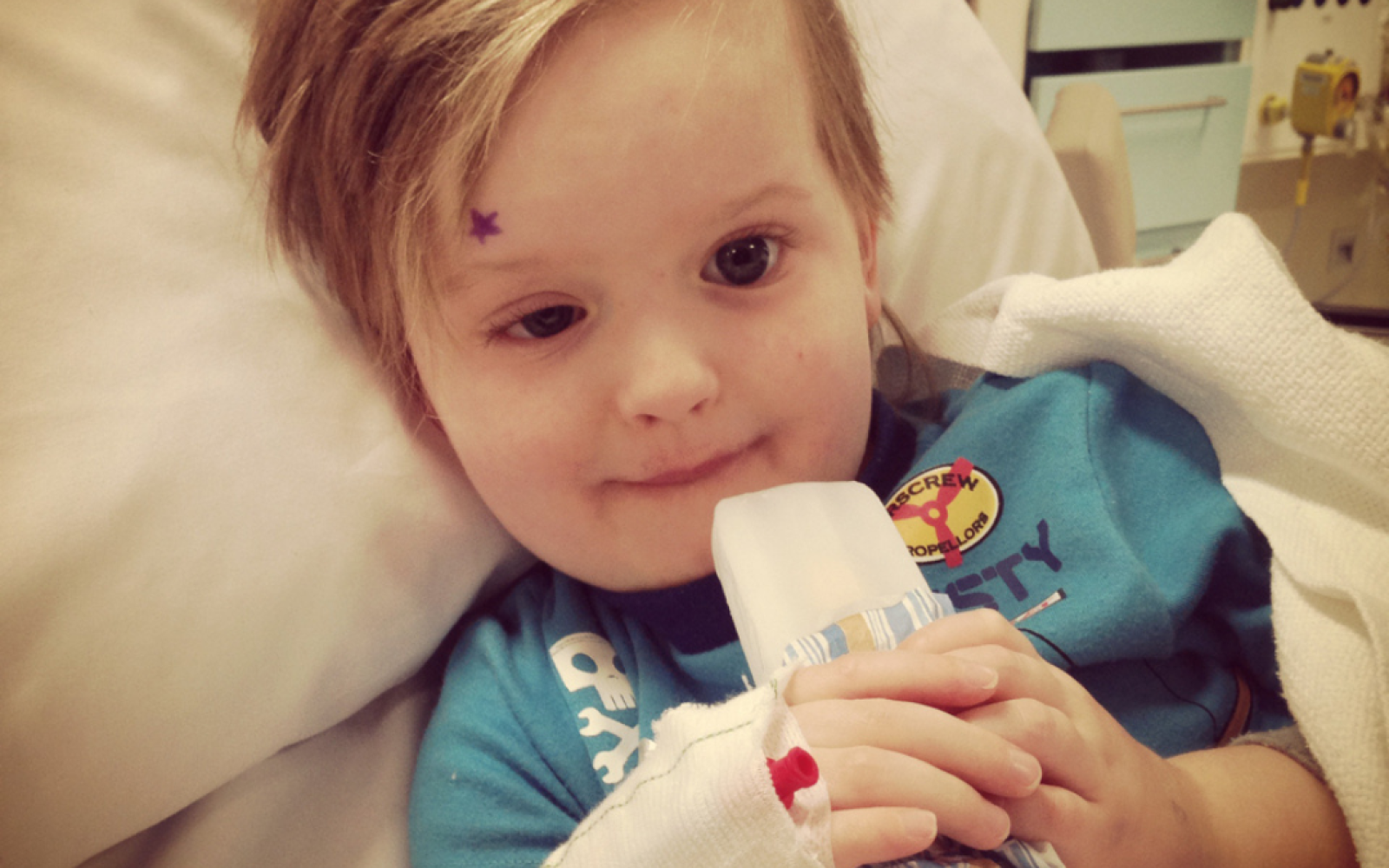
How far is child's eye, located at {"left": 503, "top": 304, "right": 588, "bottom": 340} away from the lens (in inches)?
20.1

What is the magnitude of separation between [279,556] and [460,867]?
0.71 feet

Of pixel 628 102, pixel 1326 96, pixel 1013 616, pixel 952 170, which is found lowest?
pixel 1013 616

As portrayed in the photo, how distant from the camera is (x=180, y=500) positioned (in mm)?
471

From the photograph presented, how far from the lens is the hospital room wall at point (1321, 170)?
1.87m

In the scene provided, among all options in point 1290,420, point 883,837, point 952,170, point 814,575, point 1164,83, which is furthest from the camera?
point 1164,83

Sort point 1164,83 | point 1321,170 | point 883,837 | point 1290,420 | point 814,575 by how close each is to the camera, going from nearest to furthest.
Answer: point 883,837, point 814,575, point 1290,420, point 1164,83, point 1321,170

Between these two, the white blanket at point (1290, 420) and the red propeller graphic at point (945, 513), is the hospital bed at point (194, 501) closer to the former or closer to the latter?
the white blanket at point (1290, 420)

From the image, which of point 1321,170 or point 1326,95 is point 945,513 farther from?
point 1321,170

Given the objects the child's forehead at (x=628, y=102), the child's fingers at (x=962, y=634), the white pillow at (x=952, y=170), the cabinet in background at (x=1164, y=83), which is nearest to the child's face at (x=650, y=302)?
the child's forehead at (x=628, y=102)

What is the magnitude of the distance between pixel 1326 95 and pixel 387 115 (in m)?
2.05

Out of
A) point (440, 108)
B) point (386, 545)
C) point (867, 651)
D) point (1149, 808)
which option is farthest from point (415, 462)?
point (1149, 808)

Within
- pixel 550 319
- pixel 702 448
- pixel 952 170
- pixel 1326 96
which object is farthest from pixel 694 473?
pixel 1326 96

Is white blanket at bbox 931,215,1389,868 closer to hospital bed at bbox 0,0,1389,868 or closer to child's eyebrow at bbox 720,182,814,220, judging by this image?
A: hospital bed at bbox 0,0,1389,868

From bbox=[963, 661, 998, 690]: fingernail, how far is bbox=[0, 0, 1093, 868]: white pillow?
1.21ft
